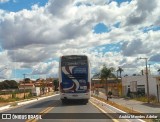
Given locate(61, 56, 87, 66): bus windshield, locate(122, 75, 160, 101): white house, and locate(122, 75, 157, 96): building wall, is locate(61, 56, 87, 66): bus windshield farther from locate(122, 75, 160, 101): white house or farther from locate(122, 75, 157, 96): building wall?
locate(122, 75, 157, 96): building wall

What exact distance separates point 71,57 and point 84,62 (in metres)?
1.30

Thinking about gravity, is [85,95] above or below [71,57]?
below

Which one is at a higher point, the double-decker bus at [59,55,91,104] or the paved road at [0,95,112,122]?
the double-decker bus at [59,55,91,104]

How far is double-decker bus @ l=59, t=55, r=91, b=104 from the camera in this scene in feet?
115

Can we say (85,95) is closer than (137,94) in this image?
Yes

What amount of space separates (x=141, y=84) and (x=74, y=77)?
41.9m

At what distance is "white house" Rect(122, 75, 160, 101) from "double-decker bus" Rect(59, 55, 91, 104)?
2353 centimetres

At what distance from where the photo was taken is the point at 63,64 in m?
35.0

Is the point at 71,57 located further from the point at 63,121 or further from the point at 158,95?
the point at 158,95

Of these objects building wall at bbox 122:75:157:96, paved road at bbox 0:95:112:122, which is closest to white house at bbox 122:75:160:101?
building wall at bbox 122:75:157:96

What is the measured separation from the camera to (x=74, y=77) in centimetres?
3491

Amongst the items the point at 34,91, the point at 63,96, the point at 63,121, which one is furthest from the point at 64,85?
the point at 34,91

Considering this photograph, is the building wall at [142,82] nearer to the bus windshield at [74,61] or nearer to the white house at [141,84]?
the white house at [141,84]

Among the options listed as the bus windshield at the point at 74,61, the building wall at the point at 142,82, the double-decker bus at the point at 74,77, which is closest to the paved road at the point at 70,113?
the double-decker bus at the point at 74,77
